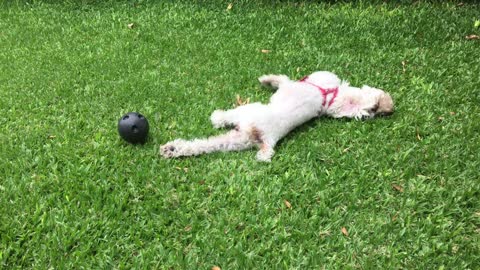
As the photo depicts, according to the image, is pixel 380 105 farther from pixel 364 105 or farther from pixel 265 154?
pixel 265 154

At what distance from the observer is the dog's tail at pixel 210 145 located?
3.46m

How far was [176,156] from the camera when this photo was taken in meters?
3.46

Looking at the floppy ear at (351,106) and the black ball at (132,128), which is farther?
the floppy ear at (351,106)

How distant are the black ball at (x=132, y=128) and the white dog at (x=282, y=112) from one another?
196 millimetres

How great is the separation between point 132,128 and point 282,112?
1135 millimetres

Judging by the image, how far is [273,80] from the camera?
433 centimetres

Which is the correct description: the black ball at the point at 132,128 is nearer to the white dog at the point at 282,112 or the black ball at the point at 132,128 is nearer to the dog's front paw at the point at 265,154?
the white dog at the point at 282,112

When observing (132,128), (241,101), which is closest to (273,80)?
(241,101)

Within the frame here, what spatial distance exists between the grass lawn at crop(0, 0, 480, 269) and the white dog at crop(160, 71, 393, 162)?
9 centimetres

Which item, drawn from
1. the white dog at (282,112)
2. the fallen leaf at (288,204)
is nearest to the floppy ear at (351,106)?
the white dog at (282,112)

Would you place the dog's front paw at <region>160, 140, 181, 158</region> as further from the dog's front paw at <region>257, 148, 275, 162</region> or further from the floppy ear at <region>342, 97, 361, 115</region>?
the floppy ear at <region>342, 97, 361, 115</region>

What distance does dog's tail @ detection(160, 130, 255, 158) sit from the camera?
136 inches

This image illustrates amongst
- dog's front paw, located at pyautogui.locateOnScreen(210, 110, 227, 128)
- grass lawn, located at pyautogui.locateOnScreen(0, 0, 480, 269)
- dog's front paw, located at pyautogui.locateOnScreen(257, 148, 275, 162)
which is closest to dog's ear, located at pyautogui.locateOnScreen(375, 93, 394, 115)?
grass lawn, located at pyautogui.locateOnScreen(0, 0, 480, 269)

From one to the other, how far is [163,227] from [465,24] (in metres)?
4.68
